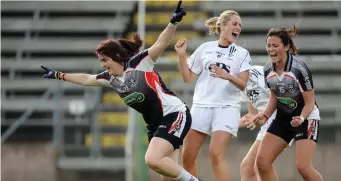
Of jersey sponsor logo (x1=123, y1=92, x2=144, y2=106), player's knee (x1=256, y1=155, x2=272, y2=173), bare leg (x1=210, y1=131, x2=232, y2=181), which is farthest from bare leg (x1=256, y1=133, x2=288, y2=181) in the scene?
jersey sponsor logo (x1=123, y1=92, x2=144, y2=106)

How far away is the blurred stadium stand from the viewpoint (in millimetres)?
14078

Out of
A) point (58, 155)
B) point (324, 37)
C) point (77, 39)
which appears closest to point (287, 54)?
point (58, 155)

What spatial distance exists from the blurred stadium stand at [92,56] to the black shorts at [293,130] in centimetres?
506

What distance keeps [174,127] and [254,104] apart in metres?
1.62

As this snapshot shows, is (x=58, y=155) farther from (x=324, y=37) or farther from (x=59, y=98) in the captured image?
(x=324, y=37)

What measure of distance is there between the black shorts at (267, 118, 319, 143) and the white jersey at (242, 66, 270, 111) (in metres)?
0.73

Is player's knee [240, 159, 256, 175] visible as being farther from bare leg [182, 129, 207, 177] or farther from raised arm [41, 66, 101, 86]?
raised arm [41, 66, 101, 86]

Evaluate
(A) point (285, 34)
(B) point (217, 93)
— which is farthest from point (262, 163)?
(A) point (285, 34)

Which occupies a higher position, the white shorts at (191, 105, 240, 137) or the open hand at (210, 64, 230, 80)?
the open hand at (210, 64, 230, 80)

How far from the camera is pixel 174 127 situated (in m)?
8.16

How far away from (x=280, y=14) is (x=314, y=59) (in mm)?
2916

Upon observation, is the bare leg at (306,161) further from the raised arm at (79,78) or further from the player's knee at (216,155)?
the raised arm at (79,78)

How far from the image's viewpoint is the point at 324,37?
17.1m

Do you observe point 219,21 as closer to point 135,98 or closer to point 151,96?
point 151,96
